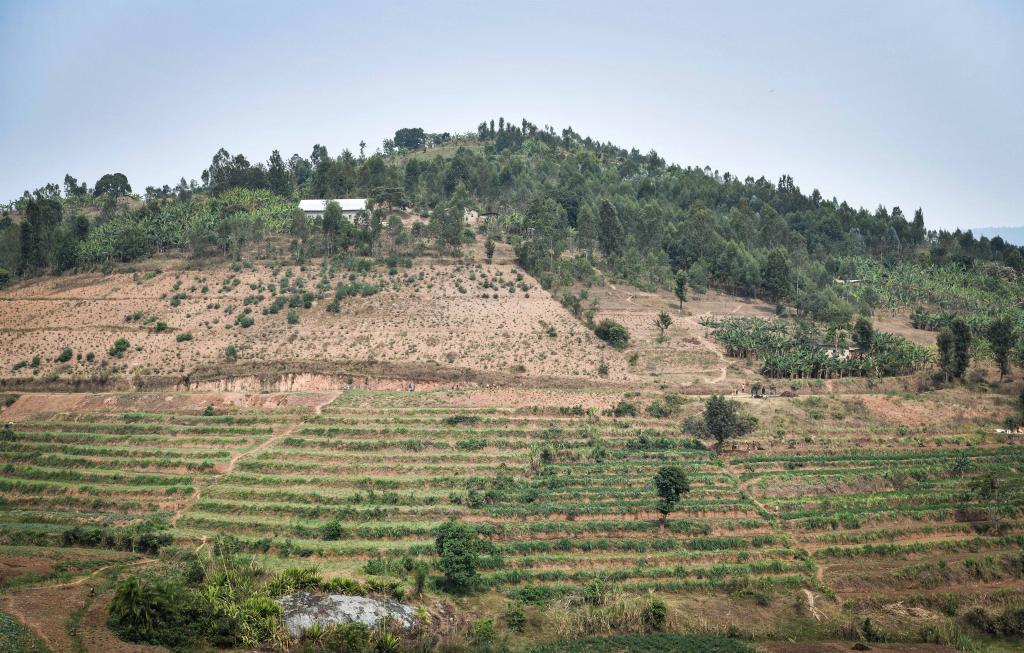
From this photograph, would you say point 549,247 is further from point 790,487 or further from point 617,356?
point 790,487

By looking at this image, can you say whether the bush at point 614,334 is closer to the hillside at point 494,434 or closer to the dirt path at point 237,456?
the hillside at point 494,434

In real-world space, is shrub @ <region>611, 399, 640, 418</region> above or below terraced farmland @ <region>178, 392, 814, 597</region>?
above

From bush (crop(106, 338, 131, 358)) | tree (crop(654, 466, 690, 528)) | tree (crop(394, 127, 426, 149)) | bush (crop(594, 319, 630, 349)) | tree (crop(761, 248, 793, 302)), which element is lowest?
tree (crop(654, 466, 690, 528))

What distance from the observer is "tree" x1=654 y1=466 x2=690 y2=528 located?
39.7m

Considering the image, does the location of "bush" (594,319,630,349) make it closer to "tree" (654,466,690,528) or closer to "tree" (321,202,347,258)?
"tree" (654,466,690,528)

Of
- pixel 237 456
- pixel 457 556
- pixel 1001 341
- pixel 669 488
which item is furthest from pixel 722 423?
pixel 237 456

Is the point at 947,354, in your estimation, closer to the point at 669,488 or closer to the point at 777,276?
the point at 777,276

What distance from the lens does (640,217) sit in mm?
100438

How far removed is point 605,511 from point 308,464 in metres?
18.2

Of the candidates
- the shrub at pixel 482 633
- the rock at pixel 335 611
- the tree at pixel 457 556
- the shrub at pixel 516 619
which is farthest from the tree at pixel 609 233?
the rock at pixel 335 611

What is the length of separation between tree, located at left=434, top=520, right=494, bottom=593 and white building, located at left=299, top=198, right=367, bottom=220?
6446 centimetres

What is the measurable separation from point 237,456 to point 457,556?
20.0 m

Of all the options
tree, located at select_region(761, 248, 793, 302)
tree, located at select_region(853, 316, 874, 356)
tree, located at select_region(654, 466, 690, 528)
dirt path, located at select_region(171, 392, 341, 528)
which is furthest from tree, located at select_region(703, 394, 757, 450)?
tree, located at select_region(761, 248, 793, 302)

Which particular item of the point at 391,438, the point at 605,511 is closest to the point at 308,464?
the point at 391,438
